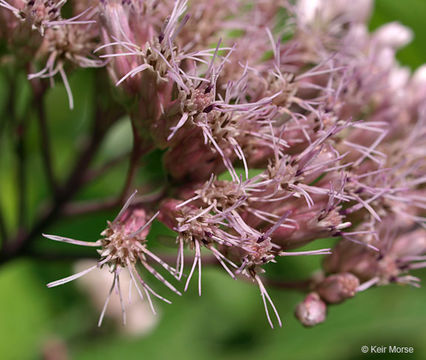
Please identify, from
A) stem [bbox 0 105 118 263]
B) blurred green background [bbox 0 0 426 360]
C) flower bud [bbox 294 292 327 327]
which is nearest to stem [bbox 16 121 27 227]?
stem [bbox 0 105 118 263]

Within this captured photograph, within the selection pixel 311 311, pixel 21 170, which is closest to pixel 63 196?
pixel 21 170

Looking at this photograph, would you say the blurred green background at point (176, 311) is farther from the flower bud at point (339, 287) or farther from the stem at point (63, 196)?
the flower bud at point (339, 287)

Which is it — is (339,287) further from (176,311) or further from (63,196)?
(176,311)

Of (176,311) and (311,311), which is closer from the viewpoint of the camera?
(311,311)

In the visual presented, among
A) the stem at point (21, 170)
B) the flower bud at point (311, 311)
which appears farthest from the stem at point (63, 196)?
the flower bud at point (311, 311)

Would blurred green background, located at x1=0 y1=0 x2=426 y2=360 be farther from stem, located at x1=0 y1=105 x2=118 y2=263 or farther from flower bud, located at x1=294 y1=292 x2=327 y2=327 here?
flower bud, located at x1=294 y1=292 x2=327 y2=327

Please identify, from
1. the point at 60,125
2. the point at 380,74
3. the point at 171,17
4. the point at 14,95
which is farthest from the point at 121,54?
the point at 60,125

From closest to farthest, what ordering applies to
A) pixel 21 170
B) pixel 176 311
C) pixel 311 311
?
pixel 311 311 → pixel 21 170 → pixel 176 311
